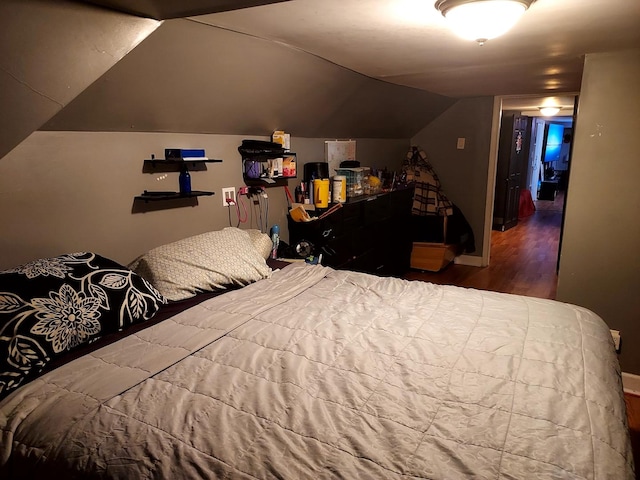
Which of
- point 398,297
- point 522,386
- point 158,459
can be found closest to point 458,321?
point 398,297

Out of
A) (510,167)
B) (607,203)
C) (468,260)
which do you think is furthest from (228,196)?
(510,167)

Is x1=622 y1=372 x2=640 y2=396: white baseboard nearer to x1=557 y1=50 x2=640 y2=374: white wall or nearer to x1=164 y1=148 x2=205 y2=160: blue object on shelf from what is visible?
x1=557 y1=50 x2=640 y2=374: white wall

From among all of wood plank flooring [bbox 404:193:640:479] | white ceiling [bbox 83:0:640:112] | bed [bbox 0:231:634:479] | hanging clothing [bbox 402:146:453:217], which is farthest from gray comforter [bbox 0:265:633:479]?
hanging clothing [bbox 402:146:453:217]

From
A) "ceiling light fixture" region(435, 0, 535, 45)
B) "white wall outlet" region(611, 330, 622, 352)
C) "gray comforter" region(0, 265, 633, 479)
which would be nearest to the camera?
"gray comforter" region(0, 265, 633, 479)

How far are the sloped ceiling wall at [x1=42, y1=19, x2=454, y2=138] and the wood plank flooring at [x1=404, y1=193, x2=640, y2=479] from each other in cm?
219

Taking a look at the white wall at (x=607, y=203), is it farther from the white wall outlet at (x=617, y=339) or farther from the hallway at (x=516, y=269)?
the hallway at (x=516, y=269)

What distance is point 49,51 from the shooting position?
46.6 inches

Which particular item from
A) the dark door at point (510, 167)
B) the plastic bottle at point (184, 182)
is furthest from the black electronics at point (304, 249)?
the dark door at point (510, 167)

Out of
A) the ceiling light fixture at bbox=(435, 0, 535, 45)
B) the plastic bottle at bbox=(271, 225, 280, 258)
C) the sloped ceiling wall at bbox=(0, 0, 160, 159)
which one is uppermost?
the ceiling light fixture at bbox=(435, 0, 535, 45)

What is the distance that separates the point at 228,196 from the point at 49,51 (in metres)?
1.72

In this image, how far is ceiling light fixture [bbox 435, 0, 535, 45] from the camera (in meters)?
1.53

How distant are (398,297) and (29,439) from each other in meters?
1.52

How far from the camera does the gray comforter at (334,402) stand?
3.43 feet

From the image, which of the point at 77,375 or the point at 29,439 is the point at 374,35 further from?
the point at 29,439
